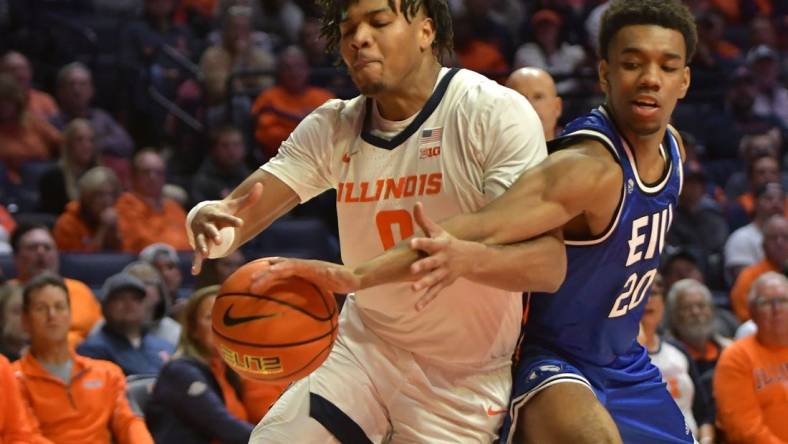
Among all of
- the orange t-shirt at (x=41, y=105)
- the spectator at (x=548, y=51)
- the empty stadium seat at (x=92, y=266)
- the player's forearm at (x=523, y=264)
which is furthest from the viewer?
the spectator at (x=548, y=51)

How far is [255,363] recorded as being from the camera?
3908 mm

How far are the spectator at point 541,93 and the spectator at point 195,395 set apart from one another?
6.38 feet

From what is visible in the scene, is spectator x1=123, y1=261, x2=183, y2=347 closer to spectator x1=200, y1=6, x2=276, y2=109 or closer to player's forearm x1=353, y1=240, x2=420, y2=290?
spectator x1=200, y1=6, x2=276, y2=109

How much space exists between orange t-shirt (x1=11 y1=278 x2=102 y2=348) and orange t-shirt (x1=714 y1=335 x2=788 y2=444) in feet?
11.8

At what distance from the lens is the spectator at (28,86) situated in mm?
10242

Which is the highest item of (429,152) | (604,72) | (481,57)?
(604,72)

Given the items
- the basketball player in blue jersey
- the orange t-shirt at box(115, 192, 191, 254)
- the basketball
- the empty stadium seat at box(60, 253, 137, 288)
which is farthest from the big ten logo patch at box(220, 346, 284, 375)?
the orange t-shirt at box(115, 192, 191, 254)

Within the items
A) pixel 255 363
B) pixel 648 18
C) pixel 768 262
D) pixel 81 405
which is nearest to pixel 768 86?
pixel 768 262

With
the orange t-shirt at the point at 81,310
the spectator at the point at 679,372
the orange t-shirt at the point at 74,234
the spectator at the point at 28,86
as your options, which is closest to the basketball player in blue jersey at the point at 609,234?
the spectator at the point at 679,372

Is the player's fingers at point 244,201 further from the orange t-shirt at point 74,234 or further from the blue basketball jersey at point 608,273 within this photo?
the orange t-shirt at point 74,234

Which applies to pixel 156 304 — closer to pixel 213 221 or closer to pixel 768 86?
pixel 213 221

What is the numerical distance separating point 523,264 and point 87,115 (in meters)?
7.20

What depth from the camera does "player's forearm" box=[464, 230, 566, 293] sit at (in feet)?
12.3

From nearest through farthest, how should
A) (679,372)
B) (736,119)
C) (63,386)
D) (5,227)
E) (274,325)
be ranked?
(274,325), (63,386), (679,372), (5,227), (736,119)
